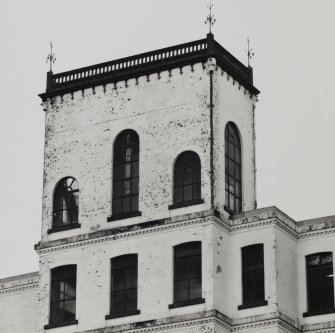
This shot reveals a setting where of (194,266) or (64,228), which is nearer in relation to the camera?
(194,266)

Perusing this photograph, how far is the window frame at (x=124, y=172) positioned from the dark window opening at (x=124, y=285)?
209 cm

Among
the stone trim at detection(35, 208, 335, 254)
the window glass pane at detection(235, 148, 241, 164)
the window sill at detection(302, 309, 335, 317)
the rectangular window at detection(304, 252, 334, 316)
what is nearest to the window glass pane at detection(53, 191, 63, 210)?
the stone trim at detection(35, 208, 335, 254)

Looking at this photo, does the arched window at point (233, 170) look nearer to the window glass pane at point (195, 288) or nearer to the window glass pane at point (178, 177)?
the window glass pane at point (178, 177)

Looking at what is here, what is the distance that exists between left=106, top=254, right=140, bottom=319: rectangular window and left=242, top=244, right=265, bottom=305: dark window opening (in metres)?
5.00

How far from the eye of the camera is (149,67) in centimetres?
6750

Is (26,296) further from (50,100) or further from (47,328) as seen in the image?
(50,100)

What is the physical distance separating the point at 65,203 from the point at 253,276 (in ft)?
33.6

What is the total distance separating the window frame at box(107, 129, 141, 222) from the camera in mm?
66438

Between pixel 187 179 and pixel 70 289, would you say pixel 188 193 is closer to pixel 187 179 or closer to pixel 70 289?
pixel 187 179

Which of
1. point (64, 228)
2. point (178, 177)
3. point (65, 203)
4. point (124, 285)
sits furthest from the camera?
point (65, 203)

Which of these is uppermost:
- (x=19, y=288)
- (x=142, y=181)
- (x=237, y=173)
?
(x=237, y=173)

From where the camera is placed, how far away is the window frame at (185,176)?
6488cm

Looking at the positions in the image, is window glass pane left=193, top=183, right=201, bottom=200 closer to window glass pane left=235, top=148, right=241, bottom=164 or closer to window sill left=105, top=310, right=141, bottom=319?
window glass pane left=235, top=148, right=241, bottom=164

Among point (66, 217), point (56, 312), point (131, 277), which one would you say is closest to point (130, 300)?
point (131, 277)
